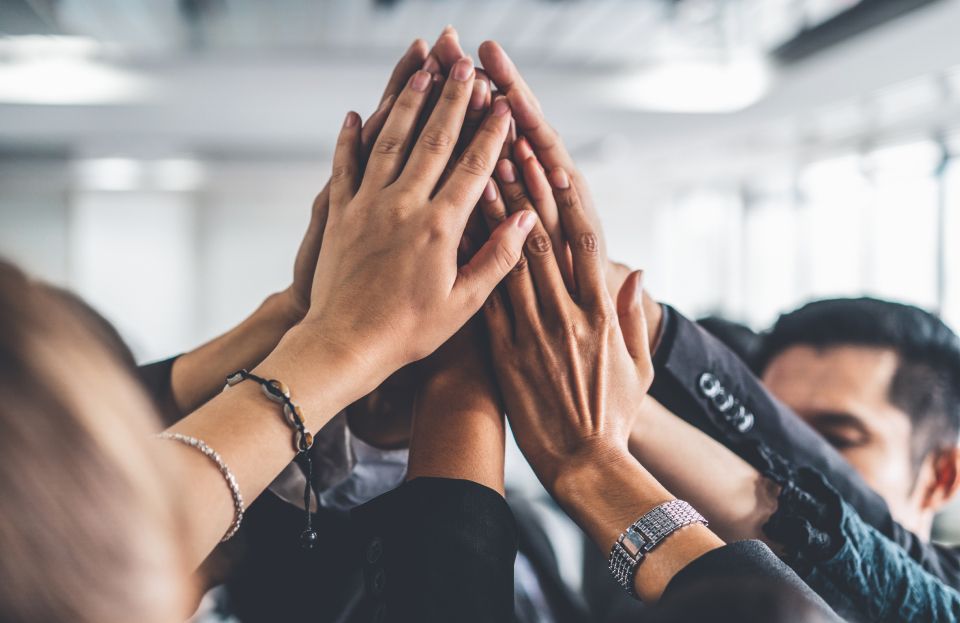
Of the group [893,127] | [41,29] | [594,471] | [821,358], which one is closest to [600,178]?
[893,127]

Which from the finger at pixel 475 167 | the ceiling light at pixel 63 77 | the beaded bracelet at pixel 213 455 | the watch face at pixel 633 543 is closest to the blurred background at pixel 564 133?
the ceiling light at pixel 63 77

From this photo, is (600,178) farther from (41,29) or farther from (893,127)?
(41,29)

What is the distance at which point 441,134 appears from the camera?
0.84m

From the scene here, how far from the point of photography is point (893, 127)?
576cm

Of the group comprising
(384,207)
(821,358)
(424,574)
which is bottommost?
(424,574)

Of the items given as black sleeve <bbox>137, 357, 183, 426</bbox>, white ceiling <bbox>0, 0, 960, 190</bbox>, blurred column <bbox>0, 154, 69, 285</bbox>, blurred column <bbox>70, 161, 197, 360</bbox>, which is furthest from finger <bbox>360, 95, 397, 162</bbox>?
blurred column <bbox>70, 161, 197, 360</bbox>

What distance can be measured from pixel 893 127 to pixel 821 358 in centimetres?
539

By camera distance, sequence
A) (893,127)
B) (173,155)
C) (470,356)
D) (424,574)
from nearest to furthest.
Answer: (424,574), (470,356), (893,127), (173,155)

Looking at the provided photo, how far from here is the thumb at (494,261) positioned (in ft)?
2.65

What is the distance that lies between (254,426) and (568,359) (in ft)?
1.16

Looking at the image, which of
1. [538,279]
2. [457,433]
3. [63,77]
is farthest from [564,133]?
[457,433]

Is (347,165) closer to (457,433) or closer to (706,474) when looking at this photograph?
(457,433)

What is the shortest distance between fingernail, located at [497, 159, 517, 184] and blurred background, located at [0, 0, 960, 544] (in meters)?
2.67

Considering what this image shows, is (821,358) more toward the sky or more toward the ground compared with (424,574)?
more toward the sky
